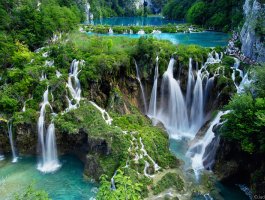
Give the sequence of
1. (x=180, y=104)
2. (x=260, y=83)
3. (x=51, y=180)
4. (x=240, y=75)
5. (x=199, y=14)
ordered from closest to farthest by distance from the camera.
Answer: (x=260, y=83), (x=51, y=180), (x=240, y=75), (x=180, y=104), (x=199, y=14)

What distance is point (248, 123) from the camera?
672 inches

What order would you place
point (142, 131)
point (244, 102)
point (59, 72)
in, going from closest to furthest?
point (244, 102) → point (142, 131) → point (59, 72)

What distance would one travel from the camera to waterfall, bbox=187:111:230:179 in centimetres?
2057

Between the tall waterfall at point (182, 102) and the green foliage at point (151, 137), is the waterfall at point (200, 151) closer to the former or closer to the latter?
the green foliage at point (151, 137)

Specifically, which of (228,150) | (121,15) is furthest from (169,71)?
(121,15)

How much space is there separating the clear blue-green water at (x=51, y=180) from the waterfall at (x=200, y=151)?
261 inches

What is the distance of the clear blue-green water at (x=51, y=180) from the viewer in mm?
18109

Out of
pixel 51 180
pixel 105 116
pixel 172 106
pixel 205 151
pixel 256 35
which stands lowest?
pixel 51 180

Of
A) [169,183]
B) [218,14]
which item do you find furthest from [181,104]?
[218,14]

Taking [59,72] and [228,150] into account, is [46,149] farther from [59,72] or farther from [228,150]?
[228,150]

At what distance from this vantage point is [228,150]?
62.7 ft

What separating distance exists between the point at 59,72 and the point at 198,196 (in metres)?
13.9

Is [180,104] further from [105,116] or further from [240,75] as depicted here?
[105,116]

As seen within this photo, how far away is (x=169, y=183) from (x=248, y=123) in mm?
5397
